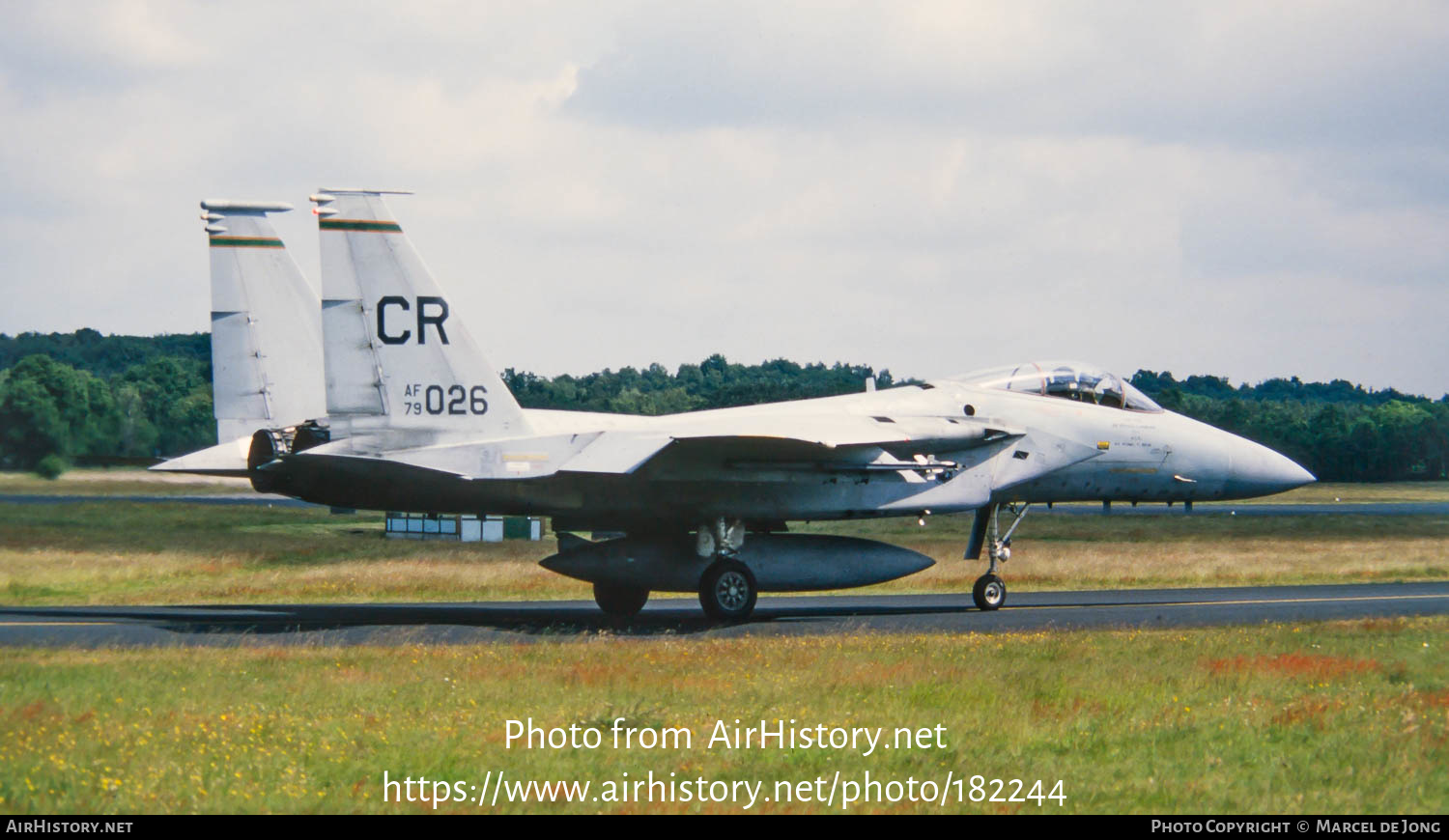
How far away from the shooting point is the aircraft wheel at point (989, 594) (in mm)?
21016

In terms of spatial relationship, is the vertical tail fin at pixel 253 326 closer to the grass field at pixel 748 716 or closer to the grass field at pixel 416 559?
the grass field at pixel 416 559

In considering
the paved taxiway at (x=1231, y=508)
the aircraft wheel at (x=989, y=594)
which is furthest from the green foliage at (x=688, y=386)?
the aircraft wheel at (x=989, y=594)

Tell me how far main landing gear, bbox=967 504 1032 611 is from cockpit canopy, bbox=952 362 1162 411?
6.40 feet

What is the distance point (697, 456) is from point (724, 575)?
5.82ft

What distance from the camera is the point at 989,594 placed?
21062 mm

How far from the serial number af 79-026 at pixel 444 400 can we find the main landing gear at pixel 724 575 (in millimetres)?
3782

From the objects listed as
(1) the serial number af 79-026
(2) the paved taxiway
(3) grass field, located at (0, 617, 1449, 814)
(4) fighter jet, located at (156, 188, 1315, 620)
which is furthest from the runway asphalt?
(2) the paved taxiway

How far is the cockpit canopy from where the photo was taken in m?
21.7

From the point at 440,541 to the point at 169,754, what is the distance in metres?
29.2

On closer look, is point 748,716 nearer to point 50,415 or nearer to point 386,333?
point 386,333

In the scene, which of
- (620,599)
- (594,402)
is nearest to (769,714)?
(620,599)

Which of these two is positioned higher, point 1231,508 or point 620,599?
point 620,599

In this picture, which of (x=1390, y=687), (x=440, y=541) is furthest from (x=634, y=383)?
(x=1390, y=687)

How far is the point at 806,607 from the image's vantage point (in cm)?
2308
